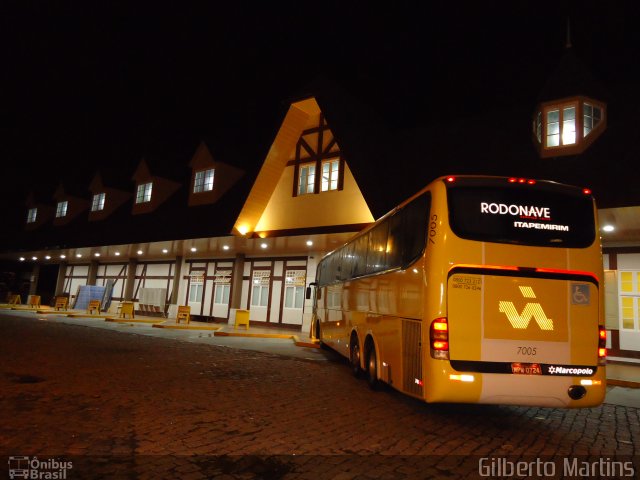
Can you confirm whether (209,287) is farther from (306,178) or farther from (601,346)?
(601,346)

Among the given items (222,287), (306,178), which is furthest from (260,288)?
(306,178)

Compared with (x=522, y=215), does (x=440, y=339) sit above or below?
below

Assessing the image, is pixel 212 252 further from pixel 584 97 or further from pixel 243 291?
pixel 584 97

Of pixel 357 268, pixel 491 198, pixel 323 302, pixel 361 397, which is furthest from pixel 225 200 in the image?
pixel 491 198

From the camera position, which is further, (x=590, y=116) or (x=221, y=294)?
(x=221, y=294)

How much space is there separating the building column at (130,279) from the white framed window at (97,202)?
4.67 meters

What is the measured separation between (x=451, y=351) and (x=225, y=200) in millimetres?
16943

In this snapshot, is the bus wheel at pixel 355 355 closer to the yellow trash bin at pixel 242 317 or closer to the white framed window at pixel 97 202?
the yellow trash bin at pixel 242 317

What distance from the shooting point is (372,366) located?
825 cm

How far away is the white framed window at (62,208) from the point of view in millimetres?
32656

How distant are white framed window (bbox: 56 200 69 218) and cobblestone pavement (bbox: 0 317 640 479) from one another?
27.5 m

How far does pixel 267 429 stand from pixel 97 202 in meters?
29.5

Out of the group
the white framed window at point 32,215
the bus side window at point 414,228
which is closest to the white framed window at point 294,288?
the bus side window at point 414,228

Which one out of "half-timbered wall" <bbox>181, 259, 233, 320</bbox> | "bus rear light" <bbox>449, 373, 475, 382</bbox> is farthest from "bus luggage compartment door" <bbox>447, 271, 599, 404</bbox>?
"half-timbered wall" <bbox>181, 259, 233, 320</bbox>
